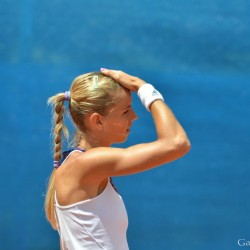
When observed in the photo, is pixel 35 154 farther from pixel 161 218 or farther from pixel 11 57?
pixel 161 218

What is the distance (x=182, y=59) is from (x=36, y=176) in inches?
29.7

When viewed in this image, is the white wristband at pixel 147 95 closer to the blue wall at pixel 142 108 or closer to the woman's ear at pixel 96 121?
the woman's ear at pixel 96 121

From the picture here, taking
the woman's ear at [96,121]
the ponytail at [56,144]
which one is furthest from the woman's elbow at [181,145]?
the ponytail at [56,144]

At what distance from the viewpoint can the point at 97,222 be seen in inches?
43.4

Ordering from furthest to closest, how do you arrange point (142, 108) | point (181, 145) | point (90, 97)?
point (142, 108) < point (90, 97) < point (181, 145)

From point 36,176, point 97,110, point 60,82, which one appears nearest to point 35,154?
point 36,176

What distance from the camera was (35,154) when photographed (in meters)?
1.95

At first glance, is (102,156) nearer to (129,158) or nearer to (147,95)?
(129,158)

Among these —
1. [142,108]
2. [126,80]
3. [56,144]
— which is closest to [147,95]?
[126,80]

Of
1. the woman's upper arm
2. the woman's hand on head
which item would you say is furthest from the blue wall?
the woman's upper arm

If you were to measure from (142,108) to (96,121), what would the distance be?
0.81m

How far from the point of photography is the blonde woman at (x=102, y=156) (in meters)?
1.07

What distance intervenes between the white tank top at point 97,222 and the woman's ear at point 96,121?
154mm

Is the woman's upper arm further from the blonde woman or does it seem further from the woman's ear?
the woman's ear
